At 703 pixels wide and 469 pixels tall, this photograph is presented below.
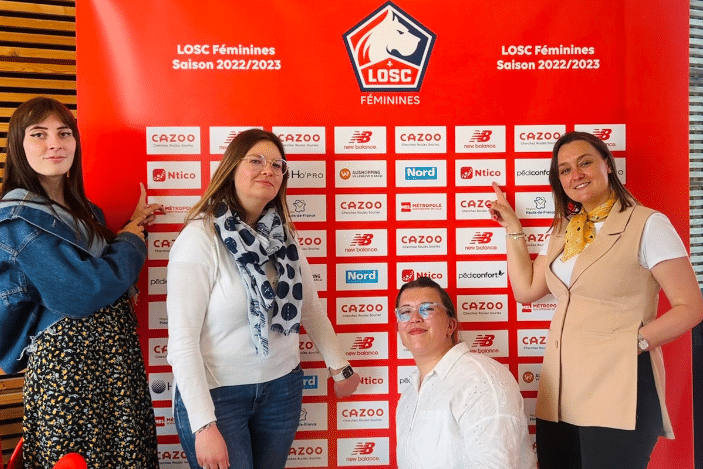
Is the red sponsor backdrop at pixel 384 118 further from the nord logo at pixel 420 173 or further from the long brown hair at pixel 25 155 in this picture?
the long brown hair at pixel 25 155

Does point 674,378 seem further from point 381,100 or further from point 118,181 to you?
point 118,181

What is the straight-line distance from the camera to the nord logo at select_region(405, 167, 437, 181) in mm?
2855

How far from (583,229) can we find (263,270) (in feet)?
4.49

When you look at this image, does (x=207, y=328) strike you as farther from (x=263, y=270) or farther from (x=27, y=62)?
(x=27, y=62)

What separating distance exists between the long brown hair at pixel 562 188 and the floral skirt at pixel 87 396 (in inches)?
77.7

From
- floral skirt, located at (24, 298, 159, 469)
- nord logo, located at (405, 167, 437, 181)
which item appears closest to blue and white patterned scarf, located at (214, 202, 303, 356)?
floral skirt, located at (24, 298, 159, 469)

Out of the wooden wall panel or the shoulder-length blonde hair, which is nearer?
the shoulder-length blonde hair

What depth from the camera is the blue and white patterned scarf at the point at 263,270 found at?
2250mm

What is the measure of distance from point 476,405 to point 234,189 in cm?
130

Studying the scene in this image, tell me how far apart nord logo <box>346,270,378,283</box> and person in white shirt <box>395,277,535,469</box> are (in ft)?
1.42

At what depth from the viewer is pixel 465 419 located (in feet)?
6.84

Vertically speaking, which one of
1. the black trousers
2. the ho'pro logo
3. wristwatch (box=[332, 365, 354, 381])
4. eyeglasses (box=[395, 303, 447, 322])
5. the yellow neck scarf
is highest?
the ho'pro logo

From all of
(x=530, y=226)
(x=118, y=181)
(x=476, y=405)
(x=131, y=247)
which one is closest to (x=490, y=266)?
(x=530, y=226)

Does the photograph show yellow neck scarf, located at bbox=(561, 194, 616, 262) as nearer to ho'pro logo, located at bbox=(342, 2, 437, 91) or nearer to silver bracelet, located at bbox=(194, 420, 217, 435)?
ho'pro logo, located at bbox=(342, 2, 437, 91)
